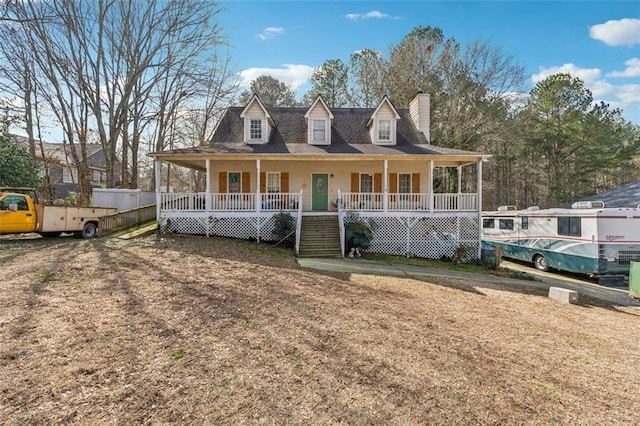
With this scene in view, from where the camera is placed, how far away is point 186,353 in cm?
423

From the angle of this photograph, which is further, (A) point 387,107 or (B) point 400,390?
(A) point 387,107

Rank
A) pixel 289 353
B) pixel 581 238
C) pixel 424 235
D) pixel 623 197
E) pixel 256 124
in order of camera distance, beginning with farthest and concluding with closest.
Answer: pixel 623 197 → pixel 256 124 → pixel 424 235 → pixel 581 238 → pixel 289 353

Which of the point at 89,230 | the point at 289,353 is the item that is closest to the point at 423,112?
the point at 289,353

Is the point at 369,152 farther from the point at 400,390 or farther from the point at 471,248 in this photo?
the point at 400,390

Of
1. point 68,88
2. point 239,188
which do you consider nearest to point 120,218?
point 239,188

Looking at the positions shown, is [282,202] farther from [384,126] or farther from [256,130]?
[384,126]

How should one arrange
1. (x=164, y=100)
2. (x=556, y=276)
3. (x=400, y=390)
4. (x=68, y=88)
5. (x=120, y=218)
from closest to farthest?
1. (x=400, y=390)
2. (x=556, y=276)
3. (x=120, y=218)
4. (x=68, y=88)
5. (x=164, y=100)

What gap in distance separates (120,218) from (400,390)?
15699 mm

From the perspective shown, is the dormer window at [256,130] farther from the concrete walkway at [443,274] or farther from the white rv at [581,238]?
the white rv at [581,238]

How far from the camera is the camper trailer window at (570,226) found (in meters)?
13.3

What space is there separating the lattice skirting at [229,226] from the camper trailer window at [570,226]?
1180cm

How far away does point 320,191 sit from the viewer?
56.8 feet

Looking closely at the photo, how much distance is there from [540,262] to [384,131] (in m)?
10.1

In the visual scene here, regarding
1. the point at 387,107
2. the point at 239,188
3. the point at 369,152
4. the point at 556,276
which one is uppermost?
the point at 387,107
